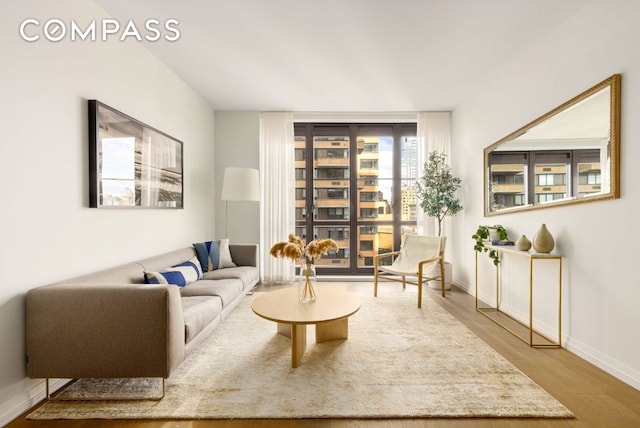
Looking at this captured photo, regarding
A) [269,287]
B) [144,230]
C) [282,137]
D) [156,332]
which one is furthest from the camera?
[282,137]

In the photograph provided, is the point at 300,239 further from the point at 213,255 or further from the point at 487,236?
the point at 487,236

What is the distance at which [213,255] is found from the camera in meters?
3.88

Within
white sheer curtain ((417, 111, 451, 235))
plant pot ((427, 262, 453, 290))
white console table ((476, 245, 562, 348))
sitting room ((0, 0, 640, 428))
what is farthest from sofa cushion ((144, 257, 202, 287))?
white sheer curtain ((417, 111, 451, 235))

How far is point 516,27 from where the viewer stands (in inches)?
108

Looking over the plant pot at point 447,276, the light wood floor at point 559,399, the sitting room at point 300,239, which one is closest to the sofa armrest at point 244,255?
the sitting room at point 300,239

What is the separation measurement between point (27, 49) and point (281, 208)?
3431 millimetres

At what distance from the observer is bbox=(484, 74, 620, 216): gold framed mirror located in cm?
219

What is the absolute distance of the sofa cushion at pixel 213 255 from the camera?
3.80 metres

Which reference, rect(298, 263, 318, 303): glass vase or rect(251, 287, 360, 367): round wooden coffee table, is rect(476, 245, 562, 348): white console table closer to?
rect(251, 287, 360, 367): round wooden coffee table

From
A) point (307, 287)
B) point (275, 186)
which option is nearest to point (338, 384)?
point (307, 287)

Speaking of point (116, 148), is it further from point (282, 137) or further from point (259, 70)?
point (282, 137)

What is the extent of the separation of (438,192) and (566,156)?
6.44 feet

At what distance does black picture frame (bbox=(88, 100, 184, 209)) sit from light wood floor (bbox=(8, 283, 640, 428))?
157cm

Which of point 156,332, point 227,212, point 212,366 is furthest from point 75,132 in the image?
point 227,212
